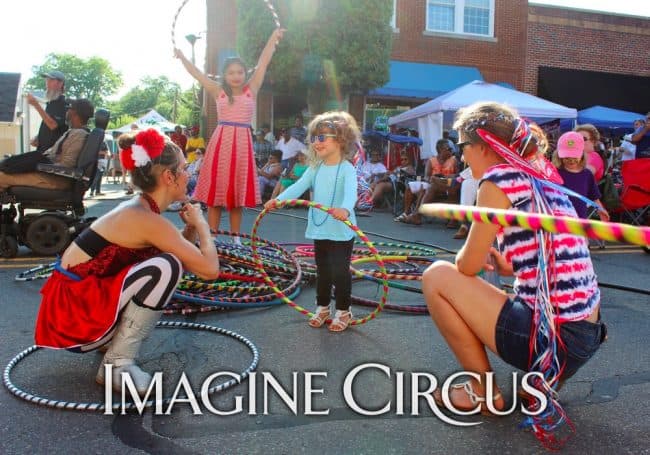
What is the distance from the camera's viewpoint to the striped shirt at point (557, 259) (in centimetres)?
250

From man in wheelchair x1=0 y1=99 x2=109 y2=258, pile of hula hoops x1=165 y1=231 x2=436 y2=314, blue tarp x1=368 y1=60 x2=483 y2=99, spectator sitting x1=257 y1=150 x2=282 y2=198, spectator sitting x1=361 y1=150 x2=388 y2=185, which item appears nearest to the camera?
pile of hula hoops x1=165 y1=231 x2=436 y2=314

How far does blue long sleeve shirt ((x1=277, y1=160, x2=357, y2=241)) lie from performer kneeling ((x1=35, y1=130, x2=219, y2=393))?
3.76 ft

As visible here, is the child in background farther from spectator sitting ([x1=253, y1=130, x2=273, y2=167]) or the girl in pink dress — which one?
spectator sitting ([x1=253, y1=130, x2=273, y2=167])

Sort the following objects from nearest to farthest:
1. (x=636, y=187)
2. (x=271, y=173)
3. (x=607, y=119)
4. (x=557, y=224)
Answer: (x=557, y=224) → (x=636, y=187) → (x=271, y=173) → (x=607, y=119)

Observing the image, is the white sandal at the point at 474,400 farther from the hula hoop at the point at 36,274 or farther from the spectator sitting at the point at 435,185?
the spectator sitting at the point at 435,185

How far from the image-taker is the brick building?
21031 millimetres

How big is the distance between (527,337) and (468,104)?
11491mm

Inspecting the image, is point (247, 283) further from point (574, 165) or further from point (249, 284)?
point (574, 165)

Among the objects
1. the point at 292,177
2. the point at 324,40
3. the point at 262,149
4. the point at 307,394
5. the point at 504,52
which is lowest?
the point at 307,394

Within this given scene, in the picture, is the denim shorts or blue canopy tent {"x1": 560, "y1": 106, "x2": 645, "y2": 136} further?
blue canopy tent {"x1": 560, "y1": 106, "x2": 645, "y2": 136}

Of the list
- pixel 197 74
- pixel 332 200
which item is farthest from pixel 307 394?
pixel 197 74

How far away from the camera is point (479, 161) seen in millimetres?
2727

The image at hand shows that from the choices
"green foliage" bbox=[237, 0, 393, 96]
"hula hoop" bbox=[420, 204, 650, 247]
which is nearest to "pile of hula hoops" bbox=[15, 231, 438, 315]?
"hula hoop" bbox=[420, 204, 650, 247]

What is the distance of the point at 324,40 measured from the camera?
1717cm
